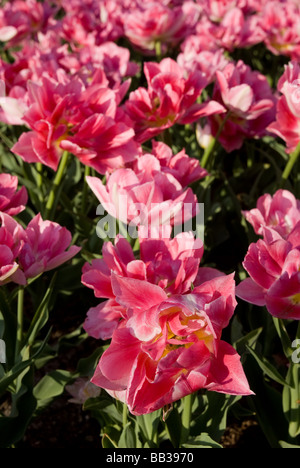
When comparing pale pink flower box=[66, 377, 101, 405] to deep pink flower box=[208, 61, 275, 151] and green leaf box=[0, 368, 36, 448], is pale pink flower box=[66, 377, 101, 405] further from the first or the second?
deep pink flower box=[208, 61, 275, 151]

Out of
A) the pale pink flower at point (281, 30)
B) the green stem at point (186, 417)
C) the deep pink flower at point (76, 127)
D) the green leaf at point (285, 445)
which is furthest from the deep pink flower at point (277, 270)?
the pale pink flower at point (281, 30)

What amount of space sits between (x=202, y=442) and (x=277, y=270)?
355mm

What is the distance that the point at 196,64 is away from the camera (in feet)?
4.68

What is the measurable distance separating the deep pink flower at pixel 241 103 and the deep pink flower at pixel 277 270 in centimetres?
54

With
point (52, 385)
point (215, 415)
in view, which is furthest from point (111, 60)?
point (215, 415)

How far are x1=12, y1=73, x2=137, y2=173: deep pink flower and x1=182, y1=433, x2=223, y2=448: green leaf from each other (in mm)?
589

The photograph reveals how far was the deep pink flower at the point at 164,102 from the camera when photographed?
4.08 feet

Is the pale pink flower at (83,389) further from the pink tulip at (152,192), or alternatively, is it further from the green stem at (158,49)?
the green stem at (158,49)

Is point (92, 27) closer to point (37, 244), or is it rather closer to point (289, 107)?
point (289, 107)

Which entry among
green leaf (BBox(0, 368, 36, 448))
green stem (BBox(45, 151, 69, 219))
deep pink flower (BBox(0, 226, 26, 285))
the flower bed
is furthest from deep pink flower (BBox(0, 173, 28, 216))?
green leaf (BBox(0, 368, 36, 448))

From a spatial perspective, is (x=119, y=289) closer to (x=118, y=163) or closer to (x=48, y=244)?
(x=48, y=244)

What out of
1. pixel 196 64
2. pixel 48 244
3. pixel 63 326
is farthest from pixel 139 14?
pixel 48 244

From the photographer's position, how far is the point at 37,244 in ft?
3.19

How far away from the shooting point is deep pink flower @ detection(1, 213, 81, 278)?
3.06 ft
